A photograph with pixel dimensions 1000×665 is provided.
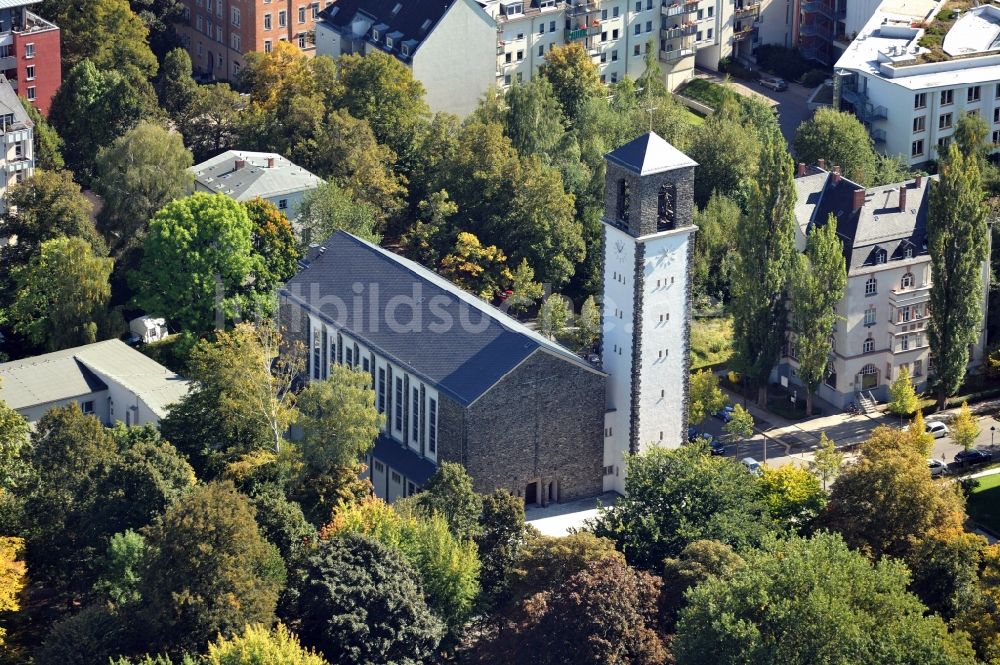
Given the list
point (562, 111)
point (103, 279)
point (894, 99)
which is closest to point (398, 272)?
point (103, 279)

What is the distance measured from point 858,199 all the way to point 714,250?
14.4 meters

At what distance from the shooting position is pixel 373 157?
158500mm

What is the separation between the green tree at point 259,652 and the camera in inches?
4181

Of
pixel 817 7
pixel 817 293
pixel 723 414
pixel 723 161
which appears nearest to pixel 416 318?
pixel 723 414

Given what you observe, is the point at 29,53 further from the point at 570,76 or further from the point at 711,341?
the point at 711,341

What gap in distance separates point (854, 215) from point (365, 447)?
125 ft

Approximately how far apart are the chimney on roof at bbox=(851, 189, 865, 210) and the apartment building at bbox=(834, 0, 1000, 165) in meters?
29.5

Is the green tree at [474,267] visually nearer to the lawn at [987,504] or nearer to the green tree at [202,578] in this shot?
the lawn at [987,504]

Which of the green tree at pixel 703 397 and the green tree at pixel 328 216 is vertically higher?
the green tree at pixel 328 216

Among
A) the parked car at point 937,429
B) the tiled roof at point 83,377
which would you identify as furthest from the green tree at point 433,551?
the parked car at point 937,429

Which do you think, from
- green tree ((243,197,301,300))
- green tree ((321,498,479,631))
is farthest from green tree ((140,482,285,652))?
green tree ((243,197,301,300))

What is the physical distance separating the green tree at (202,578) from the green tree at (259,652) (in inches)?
101

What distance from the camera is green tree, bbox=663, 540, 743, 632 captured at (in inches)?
4478

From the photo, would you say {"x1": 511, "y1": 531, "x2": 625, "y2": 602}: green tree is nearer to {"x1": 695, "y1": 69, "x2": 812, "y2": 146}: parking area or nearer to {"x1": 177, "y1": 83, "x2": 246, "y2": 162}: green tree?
{"x1": 177, "y1": 83, "x2": 246, "y2": 162}: green tree
